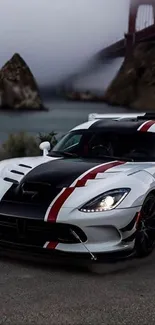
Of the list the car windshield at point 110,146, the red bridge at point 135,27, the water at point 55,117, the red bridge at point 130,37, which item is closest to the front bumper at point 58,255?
the car windshield at point 110,146

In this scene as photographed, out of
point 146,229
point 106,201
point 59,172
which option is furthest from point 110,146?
point 106,201

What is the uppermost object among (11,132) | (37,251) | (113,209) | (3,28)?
(3,28)

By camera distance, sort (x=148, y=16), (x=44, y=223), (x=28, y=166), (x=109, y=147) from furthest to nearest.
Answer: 1. (x=148, y=16)
2. (x=109, y=147)
3. (x=28, y=166)
4. (x=44, y=223)

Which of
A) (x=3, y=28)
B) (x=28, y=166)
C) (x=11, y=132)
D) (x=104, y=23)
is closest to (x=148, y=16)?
(x=104, y=23)

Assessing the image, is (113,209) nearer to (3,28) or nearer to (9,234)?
(9,234)

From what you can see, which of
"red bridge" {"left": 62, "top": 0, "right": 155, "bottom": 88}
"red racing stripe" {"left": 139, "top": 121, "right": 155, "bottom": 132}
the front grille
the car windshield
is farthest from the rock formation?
the front grille

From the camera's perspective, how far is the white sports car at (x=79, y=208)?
13.8ft

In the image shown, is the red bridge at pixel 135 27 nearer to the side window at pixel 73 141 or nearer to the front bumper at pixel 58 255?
the side window at pixel 73 141

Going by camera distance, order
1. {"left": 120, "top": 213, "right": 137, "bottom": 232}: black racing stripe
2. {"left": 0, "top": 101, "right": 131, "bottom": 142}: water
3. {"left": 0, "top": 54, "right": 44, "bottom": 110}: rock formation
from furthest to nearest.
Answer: {"left": 0, "top": 54, "right": 44, "bottom": 110}: rock formation → {"left": 0, "top": 101, "right": 131, "bottom": 142}: water → {"left": 120, "top": 213, "right": 137, "bottom": 232}: black racing stripe

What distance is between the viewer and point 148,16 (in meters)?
10.6

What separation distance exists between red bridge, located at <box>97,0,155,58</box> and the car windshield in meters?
5.13

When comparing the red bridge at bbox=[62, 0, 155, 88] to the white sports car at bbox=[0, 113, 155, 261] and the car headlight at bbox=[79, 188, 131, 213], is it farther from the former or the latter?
the car headlight at bbox=[79, 188, 131, 213]

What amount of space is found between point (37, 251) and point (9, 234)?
315mm

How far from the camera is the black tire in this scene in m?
4.56
